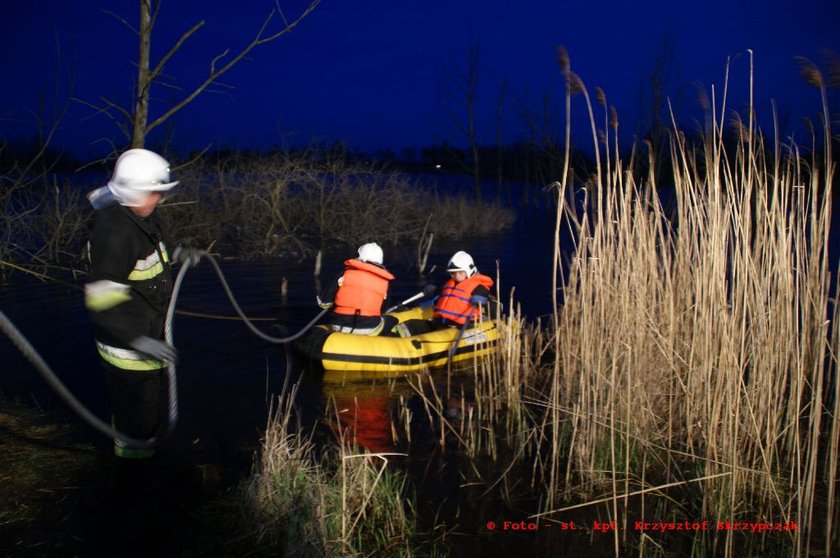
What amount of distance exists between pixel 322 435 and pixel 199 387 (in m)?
1.78

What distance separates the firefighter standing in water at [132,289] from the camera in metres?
3.78

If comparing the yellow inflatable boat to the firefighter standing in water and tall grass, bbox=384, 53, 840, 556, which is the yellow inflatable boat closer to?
tall grass, bbox=384, 53, 840, 556

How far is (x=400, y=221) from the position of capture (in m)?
19.5

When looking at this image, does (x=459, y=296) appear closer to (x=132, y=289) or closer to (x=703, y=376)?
(x=703, y=376)

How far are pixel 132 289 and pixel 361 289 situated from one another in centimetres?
382

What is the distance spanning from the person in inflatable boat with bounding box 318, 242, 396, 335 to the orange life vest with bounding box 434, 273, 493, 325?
870 mm

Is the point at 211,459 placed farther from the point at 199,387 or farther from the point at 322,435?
the point at 199,387

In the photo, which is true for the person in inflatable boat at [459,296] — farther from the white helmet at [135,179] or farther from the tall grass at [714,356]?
the white helmet at [135,179]

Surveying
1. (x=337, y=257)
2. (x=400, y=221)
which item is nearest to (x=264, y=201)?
(x=337, y=257)

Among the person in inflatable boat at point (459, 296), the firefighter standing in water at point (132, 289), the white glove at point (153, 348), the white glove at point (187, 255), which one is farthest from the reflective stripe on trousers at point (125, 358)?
the person in inflatable boat at point (459, 296)

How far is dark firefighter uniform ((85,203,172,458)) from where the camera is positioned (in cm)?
378

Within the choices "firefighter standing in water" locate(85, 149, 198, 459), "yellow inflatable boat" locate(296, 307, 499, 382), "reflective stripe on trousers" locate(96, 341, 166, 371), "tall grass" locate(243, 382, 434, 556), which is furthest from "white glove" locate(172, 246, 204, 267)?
"yellow inflatable boat" locate(296, 307, 499, 382)

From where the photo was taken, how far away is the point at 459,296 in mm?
8117

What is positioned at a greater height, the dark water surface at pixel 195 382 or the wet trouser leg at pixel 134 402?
the wet trouser leg at pixel 134 402
